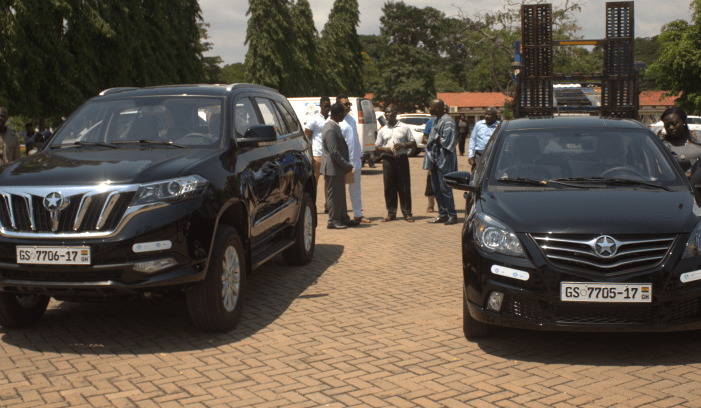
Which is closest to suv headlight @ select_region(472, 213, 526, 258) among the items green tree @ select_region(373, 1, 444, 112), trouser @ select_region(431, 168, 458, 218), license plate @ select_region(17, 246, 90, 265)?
license plate @ select_region(17, 246, 90, 265)

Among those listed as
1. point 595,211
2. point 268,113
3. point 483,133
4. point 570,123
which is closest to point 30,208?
point 268,113

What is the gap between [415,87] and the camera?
A: 82.1 metres

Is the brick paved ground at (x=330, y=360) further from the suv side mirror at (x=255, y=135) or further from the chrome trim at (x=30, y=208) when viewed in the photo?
the suv side mirror at (x=255, y=135)

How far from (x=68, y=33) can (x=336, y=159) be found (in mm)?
17442

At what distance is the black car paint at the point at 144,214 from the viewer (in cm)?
455

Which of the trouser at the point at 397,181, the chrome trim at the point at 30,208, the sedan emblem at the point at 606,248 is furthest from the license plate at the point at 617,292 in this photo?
the trouser at the point at 397,181

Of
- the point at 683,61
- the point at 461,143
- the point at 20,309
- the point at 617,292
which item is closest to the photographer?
the point at 617,292

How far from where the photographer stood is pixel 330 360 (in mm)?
4613

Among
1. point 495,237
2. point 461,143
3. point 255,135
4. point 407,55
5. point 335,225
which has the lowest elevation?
point 461,143

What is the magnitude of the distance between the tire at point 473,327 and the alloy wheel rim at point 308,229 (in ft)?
10.6

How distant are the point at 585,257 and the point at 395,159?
23.8ft

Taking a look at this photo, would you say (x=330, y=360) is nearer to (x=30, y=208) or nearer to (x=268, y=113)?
(x=30, y=208)

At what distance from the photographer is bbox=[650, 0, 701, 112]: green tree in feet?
129

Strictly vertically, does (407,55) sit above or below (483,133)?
above
